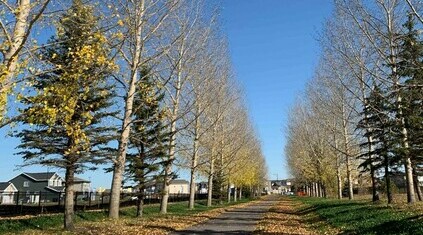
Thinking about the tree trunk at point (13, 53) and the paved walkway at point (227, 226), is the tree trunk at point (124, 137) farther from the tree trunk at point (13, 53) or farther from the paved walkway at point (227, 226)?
the tree trunk at point (13, 53)

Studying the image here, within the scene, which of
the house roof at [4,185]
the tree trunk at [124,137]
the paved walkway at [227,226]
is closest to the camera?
the paved walkway at [227,226]

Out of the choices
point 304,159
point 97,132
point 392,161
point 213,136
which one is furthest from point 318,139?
point 97,132

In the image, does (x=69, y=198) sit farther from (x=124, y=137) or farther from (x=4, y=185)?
(x=4, y=185)

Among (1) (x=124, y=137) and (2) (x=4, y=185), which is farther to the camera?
(2) (x=4, y=185)

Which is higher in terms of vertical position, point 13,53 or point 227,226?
point 13,53

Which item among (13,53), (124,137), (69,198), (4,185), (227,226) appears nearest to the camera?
(13,53)

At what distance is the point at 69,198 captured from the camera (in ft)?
52.1

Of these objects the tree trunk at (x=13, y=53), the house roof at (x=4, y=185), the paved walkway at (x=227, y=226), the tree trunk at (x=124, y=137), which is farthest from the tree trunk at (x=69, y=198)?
the house roof at (x=4, y=185)

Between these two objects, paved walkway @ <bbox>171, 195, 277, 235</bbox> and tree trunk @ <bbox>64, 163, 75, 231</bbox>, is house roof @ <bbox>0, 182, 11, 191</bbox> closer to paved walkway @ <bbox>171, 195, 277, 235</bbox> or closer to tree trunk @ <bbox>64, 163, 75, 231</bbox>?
paved walkway @ <bbox>171, 195, 277, 235</bbox>

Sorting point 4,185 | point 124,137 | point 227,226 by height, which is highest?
point 124,137

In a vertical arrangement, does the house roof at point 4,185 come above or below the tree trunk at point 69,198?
above

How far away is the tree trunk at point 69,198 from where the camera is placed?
14.3 m

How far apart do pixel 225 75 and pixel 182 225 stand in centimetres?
1704

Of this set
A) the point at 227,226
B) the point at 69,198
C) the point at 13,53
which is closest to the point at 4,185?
the point at 69,198
